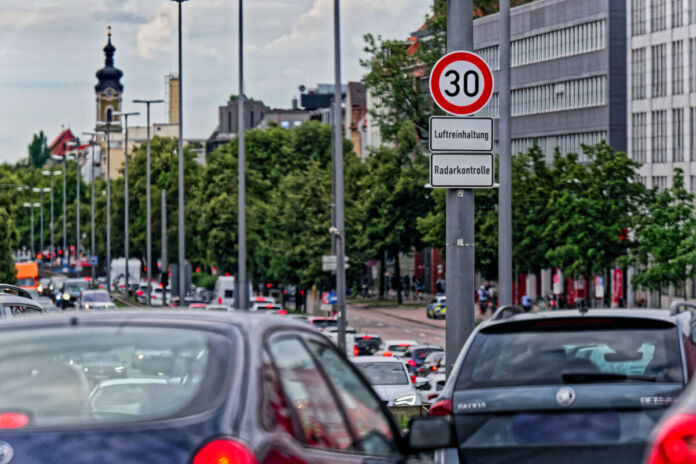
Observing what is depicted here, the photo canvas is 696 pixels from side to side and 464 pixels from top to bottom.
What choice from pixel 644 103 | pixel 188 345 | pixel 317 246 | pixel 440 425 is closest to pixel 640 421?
pixel 440 425

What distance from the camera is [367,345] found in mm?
54781

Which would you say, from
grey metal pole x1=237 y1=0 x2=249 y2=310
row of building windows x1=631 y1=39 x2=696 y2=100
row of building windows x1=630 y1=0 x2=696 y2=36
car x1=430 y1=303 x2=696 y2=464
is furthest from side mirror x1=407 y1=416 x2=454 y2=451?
row of building windows x1=630 y1=0 x2=696 y2=36

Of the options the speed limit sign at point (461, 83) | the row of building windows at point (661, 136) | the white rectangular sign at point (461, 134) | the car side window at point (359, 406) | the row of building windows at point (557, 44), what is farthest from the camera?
the row of building windows at point (557, 44)

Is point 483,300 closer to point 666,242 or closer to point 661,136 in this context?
point 661,136

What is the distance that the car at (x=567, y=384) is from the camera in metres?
8.86

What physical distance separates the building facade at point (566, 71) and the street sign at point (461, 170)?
71029 mm

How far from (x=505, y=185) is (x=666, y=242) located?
112 feet

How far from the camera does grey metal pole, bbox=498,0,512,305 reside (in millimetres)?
28672

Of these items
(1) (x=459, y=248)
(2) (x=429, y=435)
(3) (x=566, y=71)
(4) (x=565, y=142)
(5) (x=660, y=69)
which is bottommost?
(2) (x=429, y=435)

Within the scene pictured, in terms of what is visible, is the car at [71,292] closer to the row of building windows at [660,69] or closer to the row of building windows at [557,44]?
the row of building windows at [557,44]

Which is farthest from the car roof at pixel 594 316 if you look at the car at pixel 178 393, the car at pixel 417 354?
the car at pixel 417 354

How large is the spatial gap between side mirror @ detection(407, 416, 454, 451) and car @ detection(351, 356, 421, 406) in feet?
69.4

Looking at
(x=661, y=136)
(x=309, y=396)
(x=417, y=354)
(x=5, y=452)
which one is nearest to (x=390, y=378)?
(x=417, y=354)

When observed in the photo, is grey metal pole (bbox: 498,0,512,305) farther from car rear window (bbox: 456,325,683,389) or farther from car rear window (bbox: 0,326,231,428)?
car rear window (bbox: 0,326,231,428)
